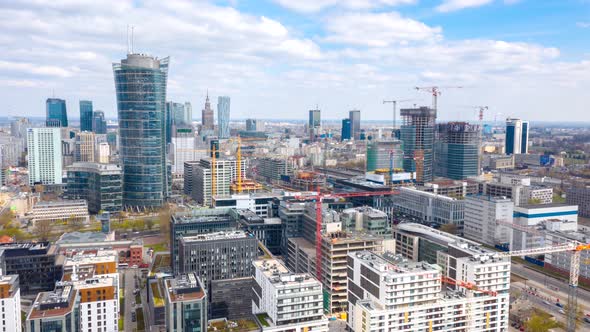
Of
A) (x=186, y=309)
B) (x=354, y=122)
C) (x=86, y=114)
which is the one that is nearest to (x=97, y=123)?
(x=86, y=114)

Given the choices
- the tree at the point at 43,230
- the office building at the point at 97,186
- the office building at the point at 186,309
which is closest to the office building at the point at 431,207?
the office building at the point at 97,186

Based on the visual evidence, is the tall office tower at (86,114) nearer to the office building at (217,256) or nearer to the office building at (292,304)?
the office building at (217,256)

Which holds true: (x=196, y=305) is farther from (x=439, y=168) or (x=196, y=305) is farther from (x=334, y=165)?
(x=334, y=165)

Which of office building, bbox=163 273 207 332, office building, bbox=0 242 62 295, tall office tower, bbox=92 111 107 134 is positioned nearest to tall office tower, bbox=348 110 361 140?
tall office tower, bbox=92 111 107 134

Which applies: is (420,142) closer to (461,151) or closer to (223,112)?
(461,151)

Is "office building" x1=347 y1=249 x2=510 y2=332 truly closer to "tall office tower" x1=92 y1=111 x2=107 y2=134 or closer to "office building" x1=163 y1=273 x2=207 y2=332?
"office building" x1=163 y1=273 x2=207 y2=332

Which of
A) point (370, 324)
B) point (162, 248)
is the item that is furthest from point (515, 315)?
point (162, 248)
